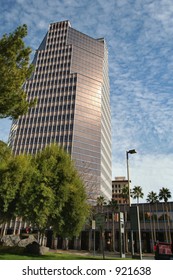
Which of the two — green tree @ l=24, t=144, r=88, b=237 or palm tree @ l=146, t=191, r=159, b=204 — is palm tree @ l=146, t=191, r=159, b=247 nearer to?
palm tree @ l=146, t=191, r=159, b=204

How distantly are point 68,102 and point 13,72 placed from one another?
284ft

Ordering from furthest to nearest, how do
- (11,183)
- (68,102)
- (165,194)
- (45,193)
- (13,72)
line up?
(68,102)
(165,194)
(11,183)
(45,193)
(13,72)

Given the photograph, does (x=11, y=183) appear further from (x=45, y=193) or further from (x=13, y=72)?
(x=13, y=72)

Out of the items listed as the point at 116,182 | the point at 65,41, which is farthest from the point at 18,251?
the point at 116,182

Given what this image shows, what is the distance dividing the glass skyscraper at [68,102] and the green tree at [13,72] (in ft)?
227

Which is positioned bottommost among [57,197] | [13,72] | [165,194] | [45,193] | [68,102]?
[57,197]

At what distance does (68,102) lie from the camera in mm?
102500

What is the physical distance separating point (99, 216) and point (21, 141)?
269ft

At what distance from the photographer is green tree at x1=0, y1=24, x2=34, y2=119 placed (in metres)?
16.5

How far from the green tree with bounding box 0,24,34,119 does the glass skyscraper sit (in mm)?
69087

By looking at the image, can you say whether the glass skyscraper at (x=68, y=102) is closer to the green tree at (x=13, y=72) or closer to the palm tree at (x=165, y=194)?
the palm tree at (x=165, y=194)

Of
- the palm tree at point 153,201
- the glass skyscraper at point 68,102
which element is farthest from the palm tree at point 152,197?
the glass skyscraper at point 68,102

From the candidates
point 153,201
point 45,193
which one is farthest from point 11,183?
point 153,201
